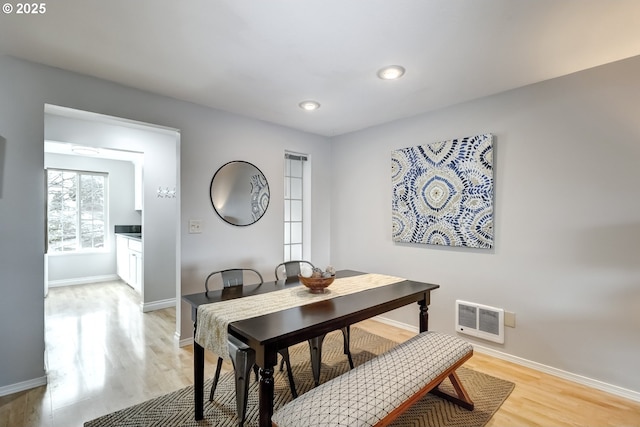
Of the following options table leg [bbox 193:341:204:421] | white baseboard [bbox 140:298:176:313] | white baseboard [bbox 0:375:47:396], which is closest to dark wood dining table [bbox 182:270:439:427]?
table leg [bbox 193:341:204:421]

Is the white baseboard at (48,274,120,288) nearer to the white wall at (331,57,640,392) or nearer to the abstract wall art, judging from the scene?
the abstract wall art

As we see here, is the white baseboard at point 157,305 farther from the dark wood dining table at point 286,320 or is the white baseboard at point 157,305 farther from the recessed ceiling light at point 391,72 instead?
the recessed ceiling light at point 391,72

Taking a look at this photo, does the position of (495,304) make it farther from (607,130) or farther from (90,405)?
(90,405)

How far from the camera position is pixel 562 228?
8.04 ft

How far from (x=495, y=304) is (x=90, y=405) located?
3.23 meters

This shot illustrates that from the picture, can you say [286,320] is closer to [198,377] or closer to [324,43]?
[198,377]

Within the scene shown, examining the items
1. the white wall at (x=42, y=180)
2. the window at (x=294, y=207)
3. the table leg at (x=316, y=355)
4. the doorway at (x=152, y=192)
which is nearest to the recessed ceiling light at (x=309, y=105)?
the white wall at (x=42, y=180)

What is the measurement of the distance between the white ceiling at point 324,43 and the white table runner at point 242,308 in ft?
5.39

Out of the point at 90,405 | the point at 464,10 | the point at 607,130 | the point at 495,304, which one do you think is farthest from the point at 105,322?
the point at 607,130

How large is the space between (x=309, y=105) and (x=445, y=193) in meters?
1.60

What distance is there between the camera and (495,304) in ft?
9.23

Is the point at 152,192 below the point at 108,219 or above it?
above

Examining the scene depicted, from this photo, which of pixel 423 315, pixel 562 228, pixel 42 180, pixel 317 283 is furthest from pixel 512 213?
pixel 42 180

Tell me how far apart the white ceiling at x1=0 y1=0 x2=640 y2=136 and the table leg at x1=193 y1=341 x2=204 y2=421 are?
1.89 m
